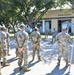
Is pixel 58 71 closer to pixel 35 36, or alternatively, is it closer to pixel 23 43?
pixel 23 43

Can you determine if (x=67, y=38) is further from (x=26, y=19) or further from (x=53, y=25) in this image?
(x=53, y=25)

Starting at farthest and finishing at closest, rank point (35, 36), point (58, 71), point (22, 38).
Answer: point (35, 36), point (58, 71), point (22, 38)

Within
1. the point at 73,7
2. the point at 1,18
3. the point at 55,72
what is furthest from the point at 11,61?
the point at 1,18

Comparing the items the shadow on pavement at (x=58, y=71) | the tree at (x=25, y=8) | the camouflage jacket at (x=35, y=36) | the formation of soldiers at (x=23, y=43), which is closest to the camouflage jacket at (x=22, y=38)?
the formation of soldiers at (x=23, y=43)

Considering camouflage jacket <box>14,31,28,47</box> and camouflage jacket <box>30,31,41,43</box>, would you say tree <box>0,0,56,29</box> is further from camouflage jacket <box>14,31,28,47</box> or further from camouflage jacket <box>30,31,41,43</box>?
camouflage jacket <box>14,31,28,47</box>

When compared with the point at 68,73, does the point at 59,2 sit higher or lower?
higher

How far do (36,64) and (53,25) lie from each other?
Answer: 1669 inches

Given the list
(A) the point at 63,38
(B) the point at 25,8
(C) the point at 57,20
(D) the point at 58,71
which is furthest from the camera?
(C) the point at 57,20

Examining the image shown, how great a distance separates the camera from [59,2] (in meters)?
37.6

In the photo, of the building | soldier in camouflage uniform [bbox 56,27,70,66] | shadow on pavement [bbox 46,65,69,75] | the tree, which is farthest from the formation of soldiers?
the building

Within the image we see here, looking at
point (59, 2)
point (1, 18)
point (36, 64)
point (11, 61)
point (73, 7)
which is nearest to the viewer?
point (36, 64)

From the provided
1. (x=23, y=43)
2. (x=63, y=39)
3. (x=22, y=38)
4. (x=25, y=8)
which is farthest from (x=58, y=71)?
(x=25, y=8)

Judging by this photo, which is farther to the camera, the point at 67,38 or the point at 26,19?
the point at 26,19

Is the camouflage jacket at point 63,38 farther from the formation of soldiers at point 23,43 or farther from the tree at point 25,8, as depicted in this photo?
the tree at point 25,8
